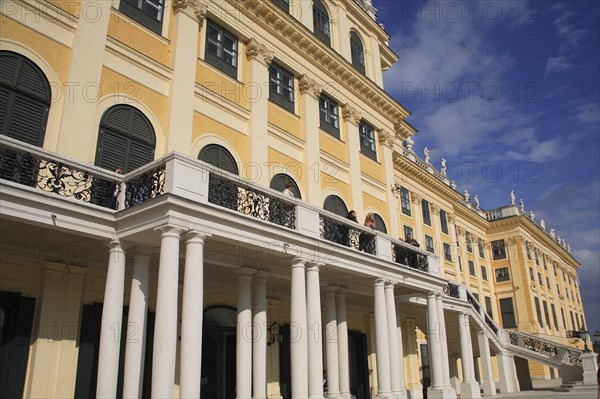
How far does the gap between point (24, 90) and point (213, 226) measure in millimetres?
5497

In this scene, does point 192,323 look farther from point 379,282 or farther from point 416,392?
point 416,392

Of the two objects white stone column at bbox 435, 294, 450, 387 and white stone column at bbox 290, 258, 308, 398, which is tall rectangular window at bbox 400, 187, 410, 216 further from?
white stone column at bbox 290, 258, 308, 398

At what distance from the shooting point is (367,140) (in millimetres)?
24188

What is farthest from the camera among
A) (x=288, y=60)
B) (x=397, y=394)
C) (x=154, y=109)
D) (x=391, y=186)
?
(x=391, y=186)

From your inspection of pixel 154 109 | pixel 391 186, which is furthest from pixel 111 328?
pixel 391 186

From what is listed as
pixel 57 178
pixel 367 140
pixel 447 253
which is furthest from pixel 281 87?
pixel 447 253

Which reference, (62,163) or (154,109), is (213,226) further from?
(154,109)

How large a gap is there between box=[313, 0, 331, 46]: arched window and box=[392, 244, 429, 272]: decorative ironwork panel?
34.0 feet

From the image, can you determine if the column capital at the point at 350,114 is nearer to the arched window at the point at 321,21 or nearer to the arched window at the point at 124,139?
the arched window at the point at 321,21

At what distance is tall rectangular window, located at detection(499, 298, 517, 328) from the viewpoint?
43.0 m

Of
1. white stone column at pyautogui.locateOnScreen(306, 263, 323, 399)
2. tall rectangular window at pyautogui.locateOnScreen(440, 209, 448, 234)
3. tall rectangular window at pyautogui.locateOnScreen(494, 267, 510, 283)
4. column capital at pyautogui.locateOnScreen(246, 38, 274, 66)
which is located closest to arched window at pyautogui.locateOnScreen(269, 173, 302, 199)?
column capital at pyautogui.locateOnScreen(246, 38, 274, 66)

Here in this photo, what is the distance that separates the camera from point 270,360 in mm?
16953

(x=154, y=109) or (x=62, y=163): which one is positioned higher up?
(x=154, y=109)

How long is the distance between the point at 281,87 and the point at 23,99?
9966 millimetres
